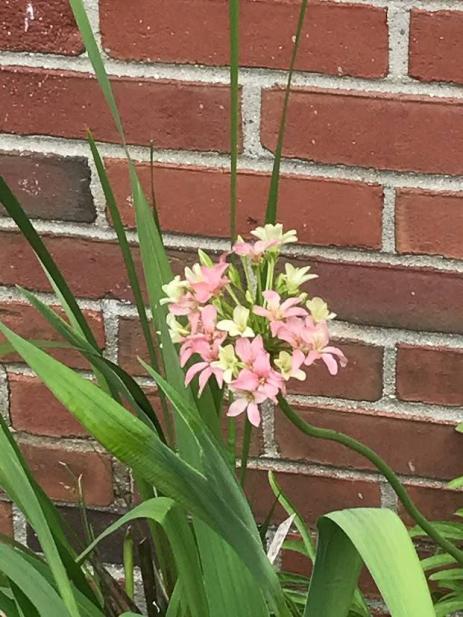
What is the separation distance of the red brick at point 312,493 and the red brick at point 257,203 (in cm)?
30

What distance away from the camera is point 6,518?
1.44 m

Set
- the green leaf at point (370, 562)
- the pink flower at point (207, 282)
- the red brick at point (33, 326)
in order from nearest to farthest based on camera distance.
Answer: the green leaf at point (370, 562)
the pink flower at point (207, 282)
the red brick at point (33, 326)

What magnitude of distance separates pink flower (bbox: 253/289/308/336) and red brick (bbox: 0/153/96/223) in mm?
576

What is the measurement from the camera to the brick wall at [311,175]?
113 cm

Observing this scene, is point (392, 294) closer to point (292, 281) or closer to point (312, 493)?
point (312, 493)

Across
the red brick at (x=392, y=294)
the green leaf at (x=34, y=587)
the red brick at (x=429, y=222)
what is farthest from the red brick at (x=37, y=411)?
the green leaf at (x=34, y=587)

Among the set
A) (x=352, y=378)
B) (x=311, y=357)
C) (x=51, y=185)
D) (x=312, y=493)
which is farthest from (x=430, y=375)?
(x=311, y=357)

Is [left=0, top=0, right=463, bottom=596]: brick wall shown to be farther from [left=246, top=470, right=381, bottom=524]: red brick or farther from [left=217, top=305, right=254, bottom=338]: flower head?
[left=217, top=305, right=254, bottom=338]: flower head

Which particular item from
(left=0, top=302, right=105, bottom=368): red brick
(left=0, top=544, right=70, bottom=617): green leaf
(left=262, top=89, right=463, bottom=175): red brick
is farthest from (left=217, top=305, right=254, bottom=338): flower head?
(left=0, top=302, right=105, bottom=368): red brick

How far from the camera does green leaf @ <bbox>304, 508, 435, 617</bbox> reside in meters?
0.62

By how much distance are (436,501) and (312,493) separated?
144 mm

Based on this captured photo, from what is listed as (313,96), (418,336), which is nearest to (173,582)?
(418,336)

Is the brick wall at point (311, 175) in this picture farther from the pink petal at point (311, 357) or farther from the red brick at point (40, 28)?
the pink petal at point (311, 357)

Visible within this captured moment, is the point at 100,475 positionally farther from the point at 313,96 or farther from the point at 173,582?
the point at 313,96
